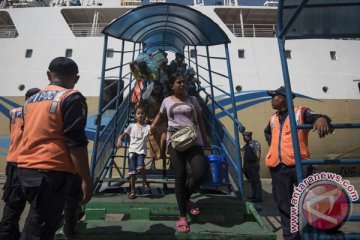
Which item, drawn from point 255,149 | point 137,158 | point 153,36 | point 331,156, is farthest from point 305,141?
point 331,156

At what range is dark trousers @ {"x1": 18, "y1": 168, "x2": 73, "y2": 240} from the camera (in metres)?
1.72

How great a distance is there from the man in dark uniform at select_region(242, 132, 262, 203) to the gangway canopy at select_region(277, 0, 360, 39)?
3.29 metres

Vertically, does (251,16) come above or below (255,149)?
above

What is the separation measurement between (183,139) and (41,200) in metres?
1.43

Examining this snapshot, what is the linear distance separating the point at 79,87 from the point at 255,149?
21.1 ft

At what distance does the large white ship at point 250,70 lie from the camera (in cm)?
931

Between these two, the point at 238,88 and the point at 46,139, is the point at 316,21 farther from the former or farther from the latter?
the point at 238,88

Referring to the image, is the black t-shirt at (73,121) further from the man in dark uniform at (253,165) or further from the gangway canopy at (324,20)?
the man in dark uniform at (253,165)

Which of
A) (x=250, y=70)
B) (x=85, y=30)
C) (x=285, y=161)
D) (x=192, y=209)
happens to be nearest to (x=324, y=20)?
(x=285, y=161)

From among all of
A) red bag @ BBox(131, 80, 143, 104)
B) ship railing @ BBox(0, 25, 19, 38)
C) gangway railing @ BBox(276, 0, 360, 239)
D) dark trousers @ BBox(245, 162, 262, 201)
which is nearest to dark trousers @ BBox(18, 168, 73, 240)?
gangway railing @ BBox(276, 0, 360, 239)

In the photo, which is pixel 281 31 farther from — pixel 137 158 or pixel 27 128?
pixel 137 158

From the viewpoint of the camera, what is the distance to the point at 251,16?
12453mm

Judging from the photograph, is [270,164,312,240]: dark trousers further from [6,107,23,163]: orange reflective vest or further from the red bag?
the red bag

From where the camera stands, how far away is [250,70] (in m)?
9.89
